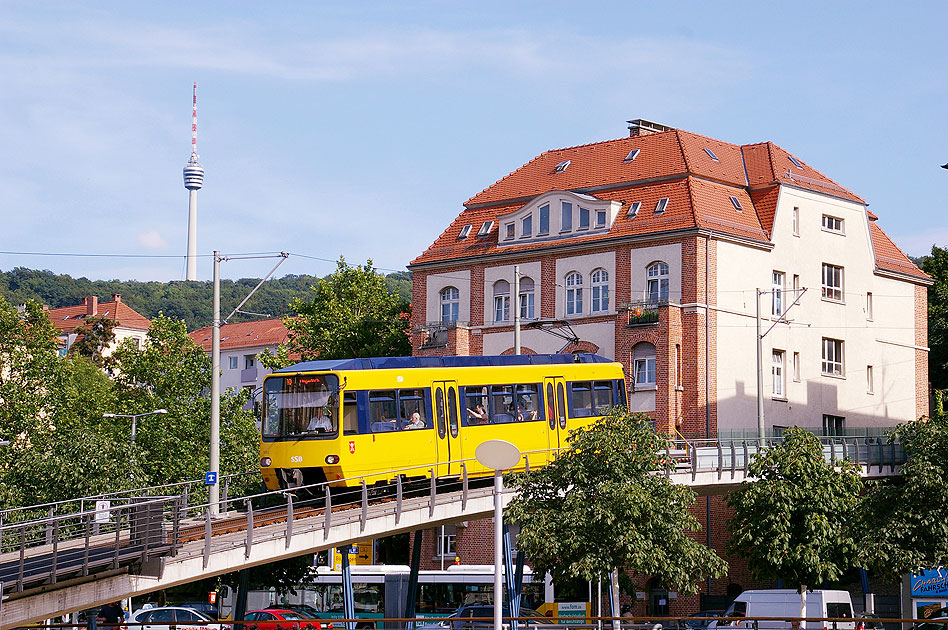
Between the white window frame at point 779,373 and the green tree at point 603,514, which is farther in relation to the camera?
the white window frame at point 779,373

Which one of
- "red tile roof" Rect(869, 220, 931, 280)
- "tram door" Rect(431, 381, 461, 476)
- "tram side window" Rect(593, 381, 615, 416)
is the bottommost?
"tram door" Rect(431, 381, 461, 476)

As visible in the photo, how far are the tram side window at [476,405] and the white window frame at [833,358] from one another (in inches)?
1244

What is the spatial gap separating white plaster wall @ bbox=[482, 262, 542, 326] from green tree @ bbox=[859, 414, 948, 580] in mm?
24932

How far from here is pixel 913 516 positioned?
43.7 metres

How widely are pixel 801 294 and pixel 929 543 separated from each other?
19173 millimetres

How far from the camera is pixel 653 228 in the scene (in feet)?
208

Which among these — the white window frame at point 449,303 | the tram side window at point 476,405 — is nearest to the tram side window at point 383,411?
the tram side window at point 476,405

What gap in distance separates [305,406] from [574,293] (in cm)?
3145

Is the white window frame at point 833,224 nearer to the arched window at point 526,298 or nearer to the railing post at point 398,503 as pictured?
the arched window at point 526,298

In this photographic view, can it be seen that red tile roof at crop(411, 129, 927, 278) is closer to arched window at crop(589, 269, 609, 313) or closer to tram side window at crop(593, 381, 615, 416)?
arched window at crop(589, 269, 609, 313)

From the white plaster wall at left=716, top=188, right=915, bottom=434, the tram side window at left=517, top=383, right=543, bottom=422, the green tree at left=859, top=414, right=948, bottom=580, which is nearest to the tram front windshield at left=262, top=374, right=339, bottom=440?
the tram side window at left=517, top=383, right=543, bottom=422

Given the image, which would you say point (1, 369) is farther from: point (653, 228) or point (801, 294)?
point (801, 294)

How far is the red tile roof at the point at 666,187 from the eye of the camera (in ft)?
210

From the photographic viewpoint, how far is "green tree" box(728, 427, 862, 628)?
1725 inches
